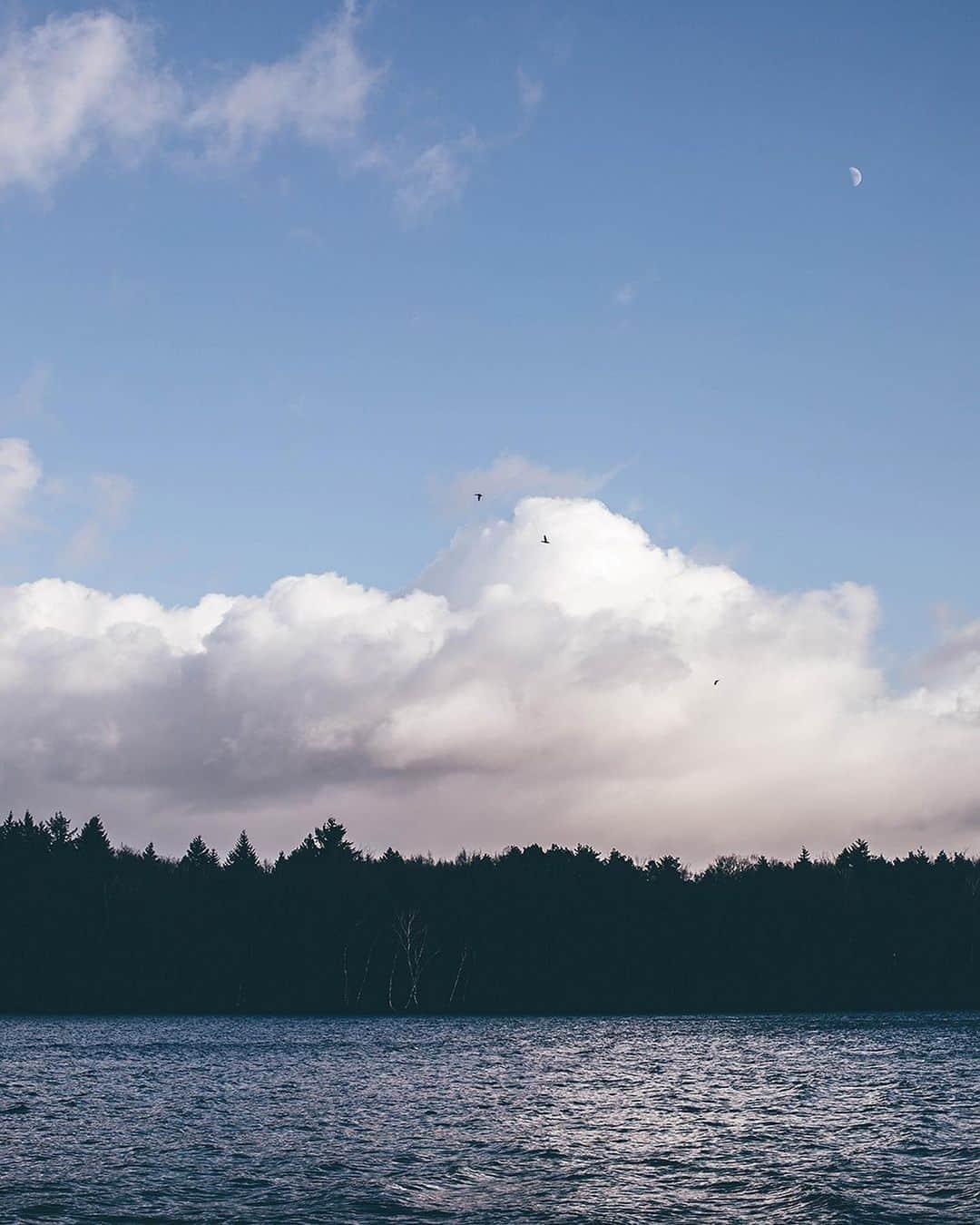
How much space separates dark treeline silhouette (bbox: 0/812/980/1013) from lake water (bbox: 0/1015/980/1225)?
2484 inches

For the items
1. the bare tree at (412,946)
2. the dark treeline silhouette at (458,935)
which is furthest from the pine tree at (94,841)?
the bare tree at (412,946)

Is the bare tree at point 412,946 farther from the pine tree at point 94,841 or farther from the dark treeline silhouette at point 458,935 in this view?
the pine tree at point 94,841

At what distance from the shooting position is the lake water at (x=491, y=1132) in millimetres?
35594

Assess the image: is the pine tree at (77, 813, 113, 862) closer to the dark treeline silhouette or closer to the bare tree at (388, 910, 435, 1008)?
the dark treeline silhouette

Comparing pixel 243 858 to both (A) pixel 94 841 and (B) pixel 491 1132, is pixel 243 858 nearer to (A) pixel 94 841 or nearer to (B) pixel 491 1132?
(A) pixel 94 841

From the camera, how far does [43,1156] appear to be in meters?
44.0

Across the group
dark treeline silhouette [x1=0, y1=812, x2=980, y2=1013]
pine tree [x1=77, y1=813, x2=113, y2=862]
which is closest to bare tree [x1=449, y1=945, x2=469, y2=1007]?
dark treeline silhouette [x1=0, y1=812, x2=980, y2=1013]

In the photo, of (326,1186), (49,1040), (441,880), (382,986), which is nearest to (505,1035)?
(49,1040)

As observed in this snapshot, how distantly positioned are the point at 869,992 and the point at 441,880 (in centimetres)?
6388

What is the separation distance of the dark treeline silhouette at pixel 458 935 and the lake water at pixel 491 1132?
207 feet

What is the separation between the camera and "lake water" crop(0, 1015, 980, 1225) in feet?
117

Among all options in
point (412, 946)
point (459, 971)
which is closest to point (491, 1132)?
point (412, 946)

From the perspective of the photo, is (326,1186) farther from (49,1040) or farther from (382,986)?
(382,986)

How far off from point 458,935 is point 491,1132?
12116 cm
